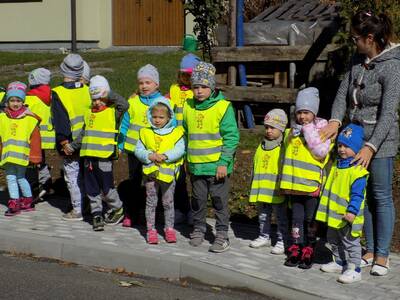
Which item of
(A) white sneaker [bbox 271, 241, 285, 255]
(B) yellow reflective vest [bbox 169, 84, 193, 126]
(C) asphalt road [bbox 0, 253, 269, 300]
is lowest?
(C) asphalt road [bbox 0, 253, 269, 300]

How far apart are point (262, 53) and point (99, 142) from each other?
162 inches

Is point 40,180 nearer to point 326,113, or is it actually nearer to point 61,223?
point 61,223

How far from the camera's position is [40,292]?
6113 millimetres

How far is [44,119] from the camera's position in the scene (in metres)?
8.84

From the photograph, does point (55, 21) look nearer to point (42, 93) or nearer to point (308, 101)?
point (42, 93)

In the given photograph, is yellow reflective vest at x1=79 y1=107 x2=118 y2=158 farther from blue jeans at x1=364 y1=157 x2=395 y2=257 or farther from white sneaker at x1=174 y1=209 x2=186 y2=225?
blue jeans at x1=364 y1=157 x2=395 y2=257

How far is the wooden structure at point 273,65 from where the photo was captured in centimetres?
1101

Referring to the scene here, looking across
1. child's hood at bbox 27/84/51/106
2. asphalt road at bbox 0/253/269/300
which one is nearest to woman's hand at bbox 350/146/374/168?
asphalt road at bbox 0/253/269/300

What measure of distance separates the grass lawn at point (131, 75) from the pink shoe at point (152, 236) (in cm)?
134

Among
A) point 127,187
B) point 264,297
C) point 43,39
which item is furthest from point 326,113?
point 43,39

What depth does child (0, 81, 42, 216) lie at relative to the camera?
8.41 metres

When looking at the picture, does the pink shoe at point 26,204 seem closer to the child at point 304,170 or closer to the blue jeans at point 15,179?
the blue jeans at point 15,179

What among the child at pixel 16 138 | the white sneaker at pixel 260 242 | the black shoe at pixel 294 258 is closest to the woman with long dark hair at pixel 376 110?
the black shoe at pixel 294 258

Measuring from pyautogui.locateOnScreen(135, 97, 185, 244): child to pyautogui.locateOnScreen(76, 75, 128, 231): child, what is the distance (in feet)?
1.80
